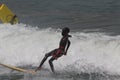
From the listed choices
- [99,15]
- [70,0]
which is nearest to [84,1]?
[70,0]

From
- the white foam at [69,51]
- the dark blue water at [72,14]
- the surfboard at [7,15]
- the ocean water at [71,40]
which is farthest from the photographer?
the dark blue water at [72,14]

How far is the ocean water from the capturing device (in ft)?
43.8

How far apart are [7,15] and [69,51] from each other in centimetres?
561

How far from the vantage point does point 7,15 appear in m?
19.6

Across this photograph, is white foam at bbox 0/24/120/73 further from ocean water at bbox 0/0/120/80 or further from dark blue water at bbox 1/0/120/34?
dark blue water at bbox 1/0/120/34

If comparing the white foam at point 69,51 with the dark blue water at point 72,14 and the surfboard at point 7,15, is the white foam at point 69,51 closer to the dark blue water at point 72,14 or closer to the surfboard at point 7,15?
the surfboard at point 7,15

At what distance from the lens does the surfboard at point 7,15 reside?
1934 centimetres

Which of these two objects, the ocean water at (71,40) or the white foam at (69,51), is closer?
the ocean water at (71,40)

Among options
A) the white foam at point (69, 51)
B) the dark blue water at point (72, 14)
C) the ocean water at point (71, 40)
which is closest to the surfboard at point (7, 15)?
the ocean water at point (71, 40)

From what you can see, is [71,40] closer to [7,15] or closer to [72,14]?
[7,15]

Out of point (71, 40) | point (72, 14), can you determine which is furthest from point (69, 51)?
point (72, 14)

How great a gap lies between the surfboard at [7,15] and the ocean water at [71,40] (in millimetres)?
285

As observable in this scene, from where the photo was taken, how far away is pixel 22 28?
1939cm

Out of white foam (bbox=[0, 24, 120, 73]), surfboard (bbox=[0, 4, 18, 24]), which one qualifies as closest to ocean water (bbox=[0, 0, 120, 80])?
white foam (bbox=[0, 24, 120, 73])
